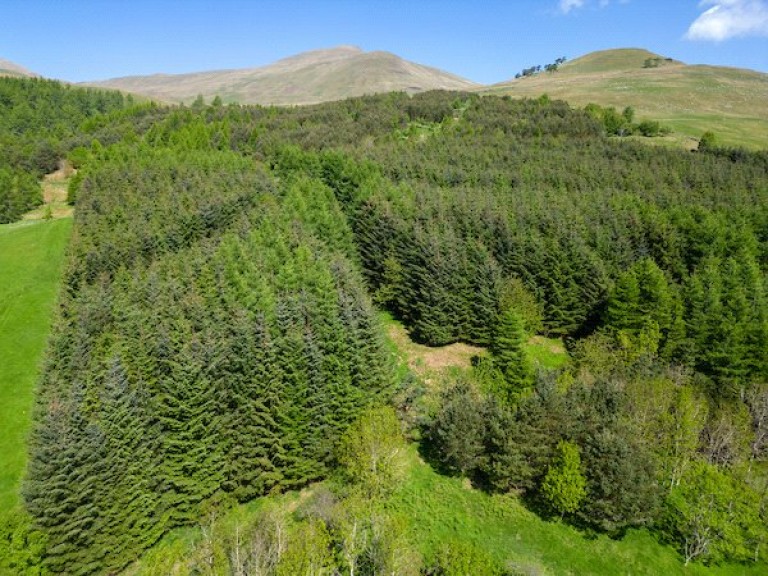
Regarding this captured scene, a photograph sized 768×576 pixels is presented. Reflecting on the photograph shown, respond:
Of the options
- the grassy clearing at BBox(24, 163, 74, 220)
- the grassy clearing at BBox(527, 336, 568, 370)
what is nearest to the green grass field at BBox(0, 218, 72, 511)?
the grassy clearing at BBox(24, 163, 74, 220)

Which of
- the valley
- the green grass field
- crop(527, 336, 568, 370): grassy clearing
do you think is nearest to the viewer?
the valley

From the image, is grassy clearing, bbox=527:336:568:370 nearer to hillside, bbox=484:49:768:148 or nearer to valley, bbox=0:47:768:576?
valley, bbox=0:47:768:576

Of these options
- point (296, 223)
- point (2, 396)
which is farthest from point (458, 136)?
point (2, 396)

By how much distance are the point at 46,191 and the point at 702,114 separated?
636 feet

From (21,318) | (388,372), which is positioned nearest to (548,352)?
(388,372)

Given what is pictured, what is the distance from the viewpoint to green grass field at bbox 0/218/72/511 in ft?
147

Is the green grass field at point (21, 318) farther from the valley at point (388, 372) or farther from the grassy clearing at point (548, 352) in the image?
the grassy clearing at point (548, 352)

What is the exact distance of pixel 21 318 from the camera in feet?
213

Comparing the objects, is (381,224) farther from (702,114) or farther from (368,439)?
(702,114)

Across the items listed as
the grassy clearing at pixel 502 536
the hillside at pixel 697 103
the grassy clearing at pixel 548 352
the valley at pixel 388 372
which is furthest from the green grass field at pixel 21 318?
the hillside at pixel 697 103

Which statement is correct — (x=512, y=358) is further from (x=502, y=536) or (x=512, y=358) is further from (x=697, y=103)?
(x=697, y=103)

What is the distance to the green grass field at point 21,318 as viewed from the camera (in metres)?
44.9

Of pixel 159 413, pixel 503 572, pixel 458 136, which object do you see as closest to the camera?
pixel 503 572

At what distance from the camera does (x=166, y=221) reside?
73000 millimetres
